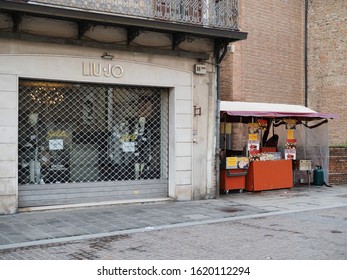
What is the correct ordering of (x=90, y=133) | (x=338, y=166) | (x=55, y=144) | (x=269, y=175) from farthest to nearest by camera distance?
(x=338, y=166)
(x=269, y=175)
(x=90, y=133)
(x=55, y=144)

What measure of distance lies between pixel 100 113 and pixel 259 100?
26.6ft

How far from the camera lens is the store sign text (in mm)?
11039

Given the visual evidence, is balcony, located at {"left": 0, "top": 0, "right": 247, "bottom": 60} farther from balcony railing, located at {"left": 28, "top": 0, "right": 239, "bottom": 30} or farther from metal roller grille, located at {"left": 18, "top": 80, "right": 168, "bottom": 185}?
metal roller grille, located at {"left": 18, "top": 80, "right": 168, "bottom": 185}

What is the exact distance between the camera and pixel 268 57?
1842 cm

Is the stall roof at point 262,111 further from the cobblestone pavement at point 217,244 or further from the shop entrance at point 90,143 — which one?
the cobblestone pavement at point 217,244

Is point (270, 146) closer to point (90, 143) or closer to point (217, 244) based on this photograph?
point (90, 143)

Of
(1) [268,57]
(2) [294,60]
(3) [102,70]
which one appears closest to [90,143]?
(3) [102,70]

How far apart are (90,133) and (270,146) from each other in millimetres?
7216

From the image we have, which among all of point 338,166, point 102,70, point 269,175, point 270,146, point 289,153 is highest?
point 102,70

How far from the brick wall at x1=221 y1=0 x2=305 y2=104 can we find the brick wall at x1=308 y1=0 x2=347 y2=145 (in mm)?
652

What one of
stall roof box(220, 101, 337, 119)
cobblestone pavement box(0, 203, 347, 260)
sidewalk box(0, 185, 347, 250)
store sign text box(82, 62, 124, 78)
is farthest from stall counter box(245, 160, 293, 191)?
store sign text box(82, 62, 124, 78)

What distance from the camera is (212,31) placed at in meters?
11.9

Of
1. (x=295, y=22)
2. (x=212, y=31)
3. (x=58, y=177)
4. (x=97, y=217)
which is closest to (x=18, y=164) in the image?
(x=58, y=177)

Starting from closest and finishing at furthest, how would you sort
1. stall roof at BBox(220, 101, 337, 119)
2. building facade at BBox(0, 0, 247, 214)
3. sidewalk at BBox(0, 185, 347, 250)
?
sidewalk at BBox(0, 185, 347, 250)
building facade at BBox(0, 0, 247, 214)
stall roof at BBox(220, 101, 337, 119)
